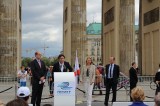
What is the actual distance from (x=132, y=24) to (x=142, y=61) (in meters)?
5.25

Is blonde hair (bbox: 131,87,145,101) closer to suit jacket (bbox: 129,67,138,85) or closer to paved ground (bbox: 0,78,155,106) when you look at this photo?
paved ground (bbox: 0,78,155,106)

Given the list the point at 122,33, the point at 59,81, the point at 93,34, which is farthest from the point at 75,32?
the point at 93,34

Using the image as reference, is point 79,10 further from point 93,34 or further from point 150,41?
point 93,34

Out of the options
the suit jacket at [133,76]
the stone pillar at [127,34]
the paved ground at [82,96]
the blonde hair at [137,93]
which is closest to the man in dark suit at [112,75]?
the paved ground at [82,96]

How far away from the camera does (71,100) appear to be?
1563 centimetres

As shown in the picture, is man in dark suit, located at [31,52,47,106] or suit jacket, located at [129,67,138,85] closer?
man in dark suit, located at [31,52,47,106]

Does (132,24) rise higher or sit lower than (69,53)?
higher

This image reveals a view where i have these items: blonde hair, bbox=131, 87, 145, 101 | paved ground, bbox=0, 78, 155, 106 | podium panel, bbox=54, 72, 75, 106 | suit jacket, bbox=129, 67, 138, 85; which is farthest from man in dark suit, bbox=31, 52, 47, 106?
blonde hair, bbox=131, 87, 145, 101

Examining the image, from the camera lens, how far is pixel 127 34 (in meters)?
43.2

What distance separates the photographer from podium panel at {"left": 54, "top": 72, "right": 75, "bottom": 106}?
51.1 feet

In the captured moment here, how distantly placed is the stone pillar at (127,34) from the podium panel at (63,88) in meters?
27.8

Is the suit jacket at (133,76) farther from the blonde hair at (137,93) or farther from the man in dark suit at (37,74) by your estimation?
the blonde hair at (137,93)

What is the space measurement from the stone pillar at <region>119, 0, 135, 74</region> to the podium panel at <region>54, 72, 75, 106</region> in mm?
27808

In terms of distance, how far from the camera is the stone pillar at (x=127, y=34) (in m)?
43.1
